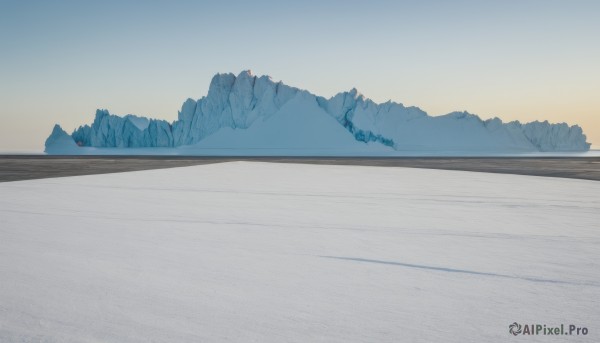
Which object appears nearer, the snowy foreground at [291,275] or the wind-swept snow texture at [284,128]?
the snowy foreground at [291,275]

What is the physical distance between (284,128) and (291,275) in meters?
73.4

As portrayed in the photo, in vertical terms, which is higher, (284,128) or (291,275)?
(284,128)

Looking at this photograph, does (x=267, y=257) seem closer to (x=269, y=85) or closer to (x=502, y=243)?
(x=502, y=243)

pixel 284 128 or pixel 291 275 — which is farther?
pixel 284 128

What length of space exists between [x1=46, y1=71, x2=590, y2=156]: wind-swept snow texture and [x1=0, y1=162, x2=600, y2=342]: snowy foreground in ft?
217

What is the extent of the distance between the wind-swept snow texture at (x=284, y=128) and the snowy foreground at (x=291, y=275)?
66271mm

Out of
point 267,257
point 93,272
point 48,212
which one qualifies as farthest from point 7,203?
point 267,257

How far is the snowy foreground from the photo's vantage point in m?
2.60

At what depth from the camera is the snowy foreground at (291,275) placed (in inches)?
102

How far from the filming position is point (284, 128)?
7650 centimetres

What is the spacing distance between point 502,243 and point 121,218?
5258 mm

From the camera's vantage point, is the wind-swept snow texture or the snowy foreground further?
the wind-swept snow texture

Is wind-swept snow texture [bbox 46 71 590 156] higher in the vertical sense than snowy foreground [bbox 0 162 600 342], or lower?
higher

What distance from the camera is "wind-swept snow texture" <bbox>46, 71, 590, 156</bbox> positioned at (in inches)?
3004
